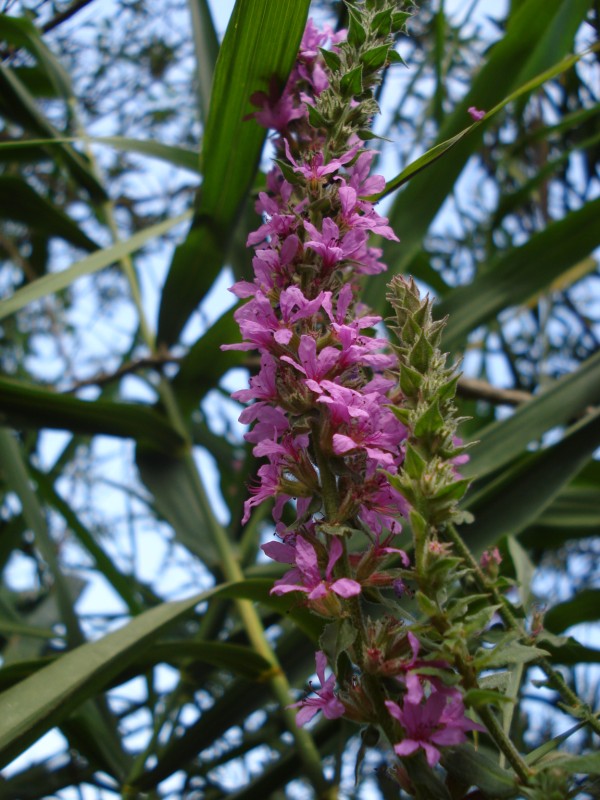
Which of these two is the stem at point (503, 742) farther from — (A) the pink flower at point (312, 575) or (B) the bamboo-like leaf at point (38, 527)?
(B) the bamboo-like leaf at point (38, 527)

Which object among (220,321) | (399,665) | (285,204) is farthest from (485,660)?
(220,321)

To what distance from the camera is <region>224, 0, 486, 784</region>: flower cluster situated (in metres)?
0.32

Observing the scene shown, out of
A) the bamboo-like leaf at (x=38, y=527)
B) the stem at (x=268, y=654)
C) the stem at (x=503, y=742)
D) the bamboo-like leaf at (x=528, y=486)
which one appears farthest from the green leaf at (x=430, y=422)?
the bamboo-like leaf at (x=38, y=527)

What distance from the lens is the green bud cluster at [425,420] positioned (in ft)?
1.00

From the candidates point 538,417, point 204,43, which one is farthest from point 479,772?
point 204,43

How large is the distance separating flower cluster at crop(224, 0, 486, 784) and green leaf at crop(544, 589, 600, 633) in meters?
0.31

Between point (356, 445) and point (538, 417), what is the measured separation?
0.41m

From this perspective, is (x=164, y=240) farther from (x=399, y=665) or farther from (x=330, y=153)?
(x=399, y=665)

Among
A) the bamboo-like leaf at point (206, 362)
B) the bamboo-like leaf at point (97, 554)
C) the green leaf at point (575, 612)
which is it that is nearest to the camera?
the green leaf at point (575, 612)

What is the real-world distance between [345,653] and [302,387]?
116mm

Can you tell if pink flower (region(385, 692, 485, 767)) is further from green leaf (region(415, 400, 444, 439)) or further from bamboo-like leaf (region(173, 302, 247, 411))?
bamboo-like leaf (region(173, 302, 247, 411))

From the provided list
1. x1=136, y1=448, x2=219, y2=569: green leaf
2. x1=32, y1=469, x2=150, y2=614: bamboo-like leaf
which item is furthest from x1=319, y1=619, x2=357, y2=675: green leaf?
x1=32, y1=469, x2=150, y2=614: bamboo-like leaf

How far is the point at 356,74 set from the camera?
1.36 ft

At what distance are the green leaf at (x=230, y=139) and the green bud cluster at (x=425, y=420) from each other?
0.27 m
